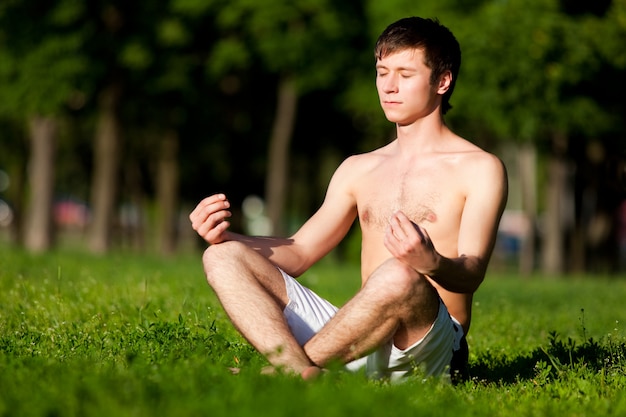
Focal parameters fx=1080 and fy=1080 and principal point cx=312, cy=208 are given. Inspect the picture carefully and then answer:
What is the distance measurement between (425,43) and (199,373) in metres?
2.30

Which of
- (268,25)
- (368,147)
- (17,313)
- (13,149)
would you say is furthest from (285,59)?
(17,313)

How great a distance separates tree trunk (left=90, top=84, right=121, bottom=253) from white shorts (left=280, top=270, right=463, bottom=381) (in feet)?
79.8

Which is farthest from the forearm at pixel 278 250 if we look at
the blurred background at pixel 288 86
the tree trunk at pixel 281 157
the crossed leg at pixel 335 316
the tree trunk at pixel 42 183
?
the tree trunk at pixel 281 157

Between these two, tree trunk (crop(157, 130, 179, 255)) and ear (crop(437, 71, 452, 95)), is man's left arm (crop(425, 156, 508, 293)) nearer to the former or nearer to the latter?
ear (crop(437, 71, 452, 95))

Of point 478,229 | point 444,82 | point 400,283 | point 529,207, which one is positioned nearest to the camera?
point 400,283

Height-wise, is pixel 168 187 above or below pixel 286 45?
below

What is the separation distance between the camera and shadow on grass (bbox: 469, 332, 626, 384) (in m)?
6.21

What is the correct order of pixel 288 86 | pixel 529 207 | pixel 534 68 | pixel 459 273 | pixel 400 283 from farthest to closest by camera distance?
1. pixel 529 207
2. pixel 288 86
3. pixel 534 68
4. pixel 459 273
5. pixel 400 283

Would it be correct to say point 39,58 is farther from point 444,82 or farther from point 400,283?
point 400,283

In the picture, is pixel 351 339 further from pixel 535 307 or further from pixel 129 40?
pixel 129 40

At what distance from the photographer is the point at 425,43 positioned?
5891 mm

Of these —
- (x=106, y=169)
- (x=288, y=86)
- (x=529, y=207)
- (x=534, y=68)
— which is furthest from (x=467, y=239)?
(x=529, y=207)

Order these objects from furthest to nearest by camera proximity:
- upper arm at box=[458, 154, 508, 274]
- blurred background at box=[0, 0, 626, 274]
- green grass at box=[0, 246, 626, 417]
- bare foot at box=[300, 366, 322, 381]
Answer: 1. blurred background at box=[0, 0, 626, 274]
2. upper arm at box=[458, 154, 508, 274]
3. bare foot at box=[300, 366, 322, 381]
4. green grass at box=[0, 246, 626, 417]

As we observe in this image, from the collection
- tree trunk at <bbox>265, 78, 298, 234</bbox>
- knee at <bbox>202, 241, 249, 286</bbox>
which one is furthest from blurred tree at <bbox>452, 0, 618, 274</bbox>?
knee at <bbox>202, 241, 249, 286</bbox>
